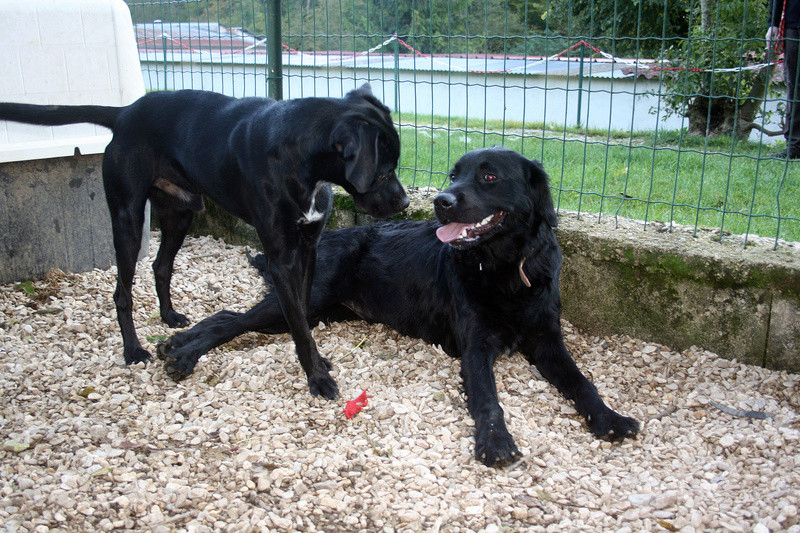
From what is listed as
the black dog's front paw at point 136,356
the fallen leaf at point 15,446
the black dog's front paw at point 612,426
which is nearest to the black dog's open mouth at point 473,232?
the black dog's front paw at point 612,426

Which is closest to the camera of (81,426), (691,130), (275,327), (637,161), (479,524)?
(479,524)

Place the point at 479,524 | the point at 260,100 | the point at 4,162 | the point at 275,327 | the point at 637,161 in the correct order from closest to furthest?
the point at 479,524, the point at 260,100, the point at 275,327, the point at 4,162, the point at 637,161

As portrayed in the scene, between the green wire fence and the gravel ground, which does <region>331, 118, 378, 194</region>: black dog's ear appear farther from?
the green wire fence

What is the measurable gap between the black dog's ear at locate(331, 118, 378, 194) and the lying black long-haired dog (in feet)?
1.61

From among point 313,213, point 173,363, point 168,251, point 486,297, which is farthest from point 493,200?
point 168,251

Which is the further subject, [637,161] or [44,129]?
[637,161]

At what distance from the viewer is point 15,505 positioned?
247 cm

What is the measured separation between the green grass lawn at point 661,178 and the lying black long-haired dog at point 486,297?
26.1 inches

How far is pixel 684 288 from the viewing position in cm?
362

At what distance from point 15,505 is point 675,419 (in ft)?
9.11

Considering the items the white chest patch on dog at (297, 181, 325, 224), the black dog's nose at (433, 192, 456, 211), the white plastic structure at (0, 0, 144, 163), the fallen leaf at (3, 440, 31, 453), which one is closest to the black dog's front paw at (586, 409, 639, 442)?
the black dog's nose at (433, 192, 456, 211)

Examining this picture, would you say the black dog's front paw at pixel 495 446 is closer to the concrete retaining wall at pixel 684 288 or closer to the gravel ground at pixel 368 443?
the gravel ground at pixel 368 443

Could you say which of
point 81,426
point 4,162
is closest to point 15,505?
point 81,426

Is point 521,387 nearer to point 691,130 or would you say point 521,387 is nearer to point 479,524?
point 479,524
